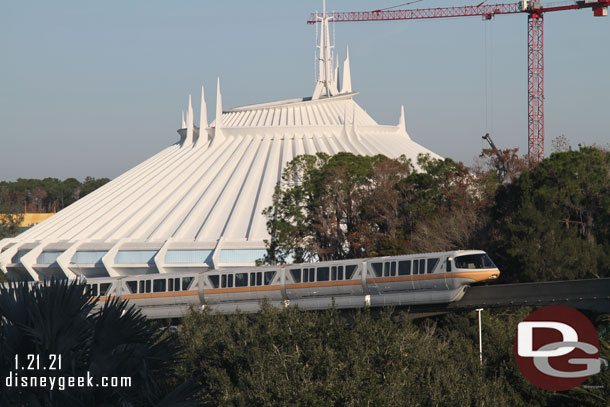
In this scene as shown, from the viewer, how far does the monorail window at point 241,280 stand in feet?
126

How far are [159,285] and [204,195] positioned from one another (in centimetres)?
1999

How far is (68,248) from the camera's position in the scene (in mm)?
54750

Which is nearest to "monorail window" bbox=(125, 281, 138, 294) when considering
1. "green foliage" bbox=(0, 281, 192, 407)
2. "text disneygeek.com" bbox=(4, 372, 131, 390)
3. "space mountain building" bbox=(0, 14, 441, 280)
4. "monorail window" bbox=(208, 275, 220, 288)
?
"monorail window" bbox=(208, 275, 220, 288)

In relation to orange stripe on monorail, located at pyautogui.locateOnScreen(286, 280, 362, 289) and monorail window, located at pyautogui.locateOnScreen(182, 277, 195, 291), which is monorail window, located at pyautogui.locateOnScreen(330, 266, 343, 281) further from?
monorail window, located at pyautogui.locateOnScreen(182, 277, 195, 291)

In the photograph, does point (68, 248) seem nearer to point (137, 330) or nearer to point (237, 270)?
point (237, 270)

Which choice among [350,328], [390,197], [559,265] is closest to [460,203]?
[390,197]

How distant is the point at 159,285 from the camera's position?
1581 inches

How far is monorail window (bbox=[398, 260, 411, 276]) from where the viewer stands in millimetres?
34125

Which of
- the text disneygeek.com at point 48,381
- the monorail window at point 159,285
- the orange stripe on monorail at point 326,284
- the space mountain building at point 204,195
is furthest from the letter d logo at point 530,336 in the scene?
the space mountain building at point 204,195

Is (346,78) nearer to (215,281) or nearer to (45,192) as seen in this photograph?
(215,281)

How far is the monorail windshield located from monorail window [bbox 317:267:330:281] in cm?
676

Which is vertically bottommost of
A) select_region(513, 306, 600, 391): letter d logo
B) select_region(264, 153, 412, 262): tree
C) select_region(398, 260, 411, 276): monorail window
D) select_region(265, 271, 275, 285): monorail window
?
select_region(513, 306, 600, 391): letter d logo

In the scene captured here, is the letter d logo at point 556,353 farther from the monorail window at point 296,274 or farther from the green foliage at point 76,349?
the green foliage at point 76,349

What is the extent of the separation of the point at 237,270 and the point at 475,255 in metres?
12.6
